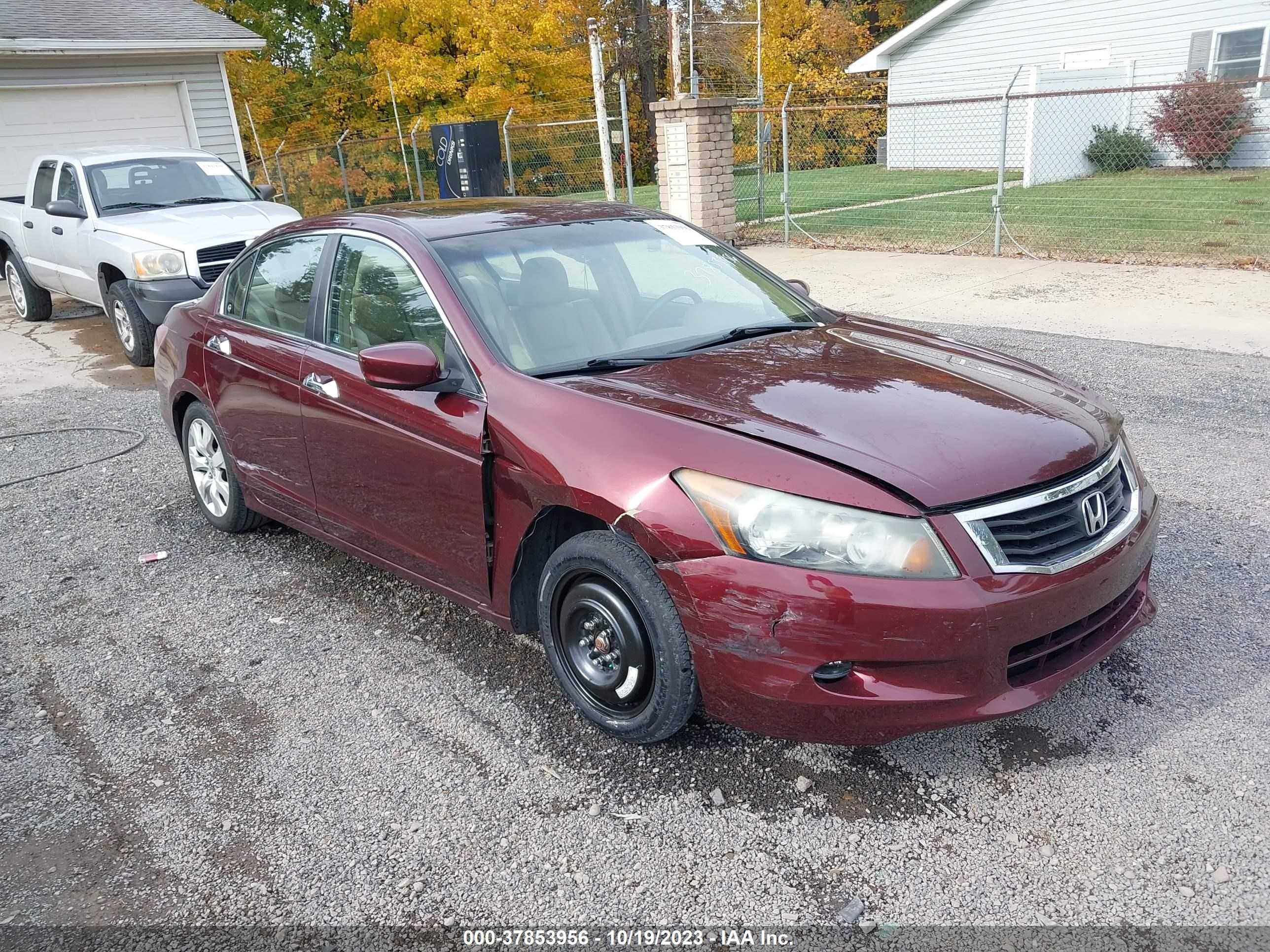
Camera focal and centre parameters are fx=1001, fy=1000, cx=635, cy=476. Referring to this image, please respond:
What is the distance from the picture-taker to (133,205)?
32.4 feet

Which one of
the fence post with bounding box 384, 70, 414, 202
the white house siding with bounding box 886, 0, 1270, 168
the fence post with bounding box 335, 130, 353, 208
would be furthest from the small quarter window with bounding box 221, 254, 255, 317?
the white house siding with bounding box 886, 0, 1270, 168

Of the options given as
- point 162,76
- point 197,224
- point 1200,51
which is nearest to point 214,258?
point 197,224

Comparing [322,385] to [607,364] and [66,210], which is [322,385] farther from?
[66,210]

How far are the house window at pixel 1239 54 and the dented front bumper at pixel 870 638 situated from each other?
22.2 metres

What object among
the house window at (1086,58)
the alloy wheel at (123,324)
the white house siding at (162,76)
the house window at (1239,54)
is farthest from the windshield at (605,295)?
the house window at (1086,58)

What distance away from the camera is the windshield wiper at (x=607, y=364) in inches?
130

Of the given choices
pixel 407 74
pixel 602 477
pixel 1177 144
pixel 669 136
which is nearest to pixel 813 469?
pixel 602 477

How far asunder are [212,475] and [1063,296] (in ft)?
26.0

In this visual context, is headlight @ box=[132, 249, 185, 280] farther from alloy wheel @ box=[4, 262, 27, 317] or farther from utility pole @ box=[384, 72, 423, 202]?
utility pole @ box=[384, 72, 423, 202]

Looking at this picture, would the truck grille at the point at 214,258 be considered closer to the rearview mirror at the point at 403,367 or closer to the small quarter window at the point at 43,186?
the small quarter window at the point at 43,186

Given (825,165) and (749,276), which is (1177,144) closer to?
(825,165)

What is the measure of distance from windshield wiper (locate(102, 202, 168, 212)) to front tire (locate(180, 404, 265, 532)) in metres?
5.83

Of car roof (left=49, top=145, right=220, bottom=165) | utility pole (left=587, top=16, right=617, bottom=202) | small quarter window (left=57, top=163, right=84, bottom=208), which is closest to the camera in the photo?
small quarter window (left=57, top=163, right=84, bottom=208)

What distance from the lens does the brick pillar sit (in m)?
13.5
